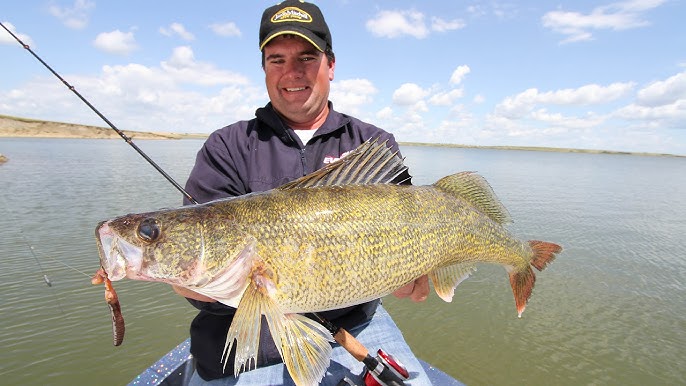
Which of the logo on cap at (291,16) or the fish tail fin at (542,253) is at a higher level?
the logo on cap at (291,16)

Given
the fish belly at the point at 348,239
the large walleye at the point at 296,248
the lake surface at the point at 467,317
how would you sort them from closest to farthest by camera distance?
the large walleye at the point at 296,248 < the fish belly at the point at 348,239 < the lake surface at the point at 467,317

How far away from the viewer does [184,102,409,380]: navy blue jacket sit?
10.6 feet

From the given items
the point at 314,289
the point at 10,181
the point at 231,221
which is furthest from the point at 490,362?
the point at 10,181

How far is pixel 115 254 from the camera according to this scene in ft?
7.32

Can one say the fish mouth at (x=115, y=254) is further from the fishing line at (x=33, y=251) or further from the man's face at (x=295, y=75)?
the fishing line at (x=33, y=251)

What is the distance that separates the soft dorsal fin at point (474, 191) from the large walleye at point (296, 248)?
14.7 inches

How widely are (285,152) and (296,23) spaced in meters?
1.15

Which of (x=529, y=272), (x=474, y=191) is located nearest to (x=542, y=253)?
(x=529, y=272)

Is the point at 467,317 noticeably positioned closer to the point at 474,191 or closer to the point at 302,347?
the point at 474,191

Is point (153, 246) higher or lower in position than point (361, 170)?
lower

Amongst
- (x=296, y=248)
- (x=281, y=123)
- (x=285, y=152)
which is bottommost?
(x=296, y=248)

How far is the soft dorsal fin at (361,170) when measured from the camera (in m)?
2.80

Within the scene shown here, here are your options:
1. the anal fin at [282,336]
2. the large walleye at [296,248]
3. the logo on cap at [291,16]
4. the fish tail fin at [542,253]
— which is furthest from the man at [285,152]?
the fish tail fin at [542,253]

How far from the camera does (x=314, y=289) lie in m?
2.47
